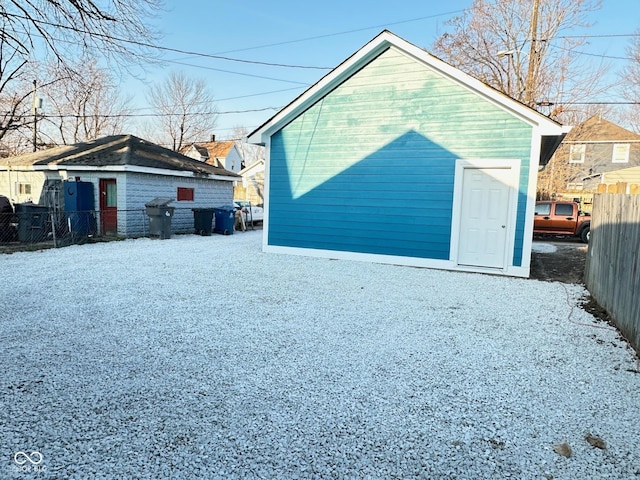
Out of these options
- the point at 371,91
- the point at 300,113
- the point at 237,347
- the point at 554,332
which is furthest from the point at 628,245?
the point at 300,113

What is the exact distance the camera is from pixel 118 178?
40.8ft

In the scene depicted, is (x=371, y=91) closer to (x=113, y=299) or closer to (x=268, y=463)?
(x=113, y=299)

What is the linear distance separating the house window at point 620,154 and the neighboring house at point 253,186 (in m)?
26.5

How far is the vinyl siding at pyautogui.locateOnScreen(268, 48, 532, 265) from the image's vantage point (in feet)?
26.2

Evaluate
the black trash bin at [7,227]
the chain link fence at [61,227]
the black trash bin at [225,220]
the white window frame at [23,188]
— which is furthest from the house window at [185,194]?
the white window frame at [23,188]

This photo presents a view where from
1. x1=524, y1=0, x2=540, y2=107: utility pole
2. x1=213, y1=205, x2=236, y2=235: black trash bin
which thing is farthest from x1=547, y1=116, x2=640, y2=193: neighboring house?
x1=213, y1=205, x2=236, y2=235: black trash bin

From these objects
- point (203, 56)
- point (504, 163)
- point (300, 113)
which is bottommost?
point (504, 163)

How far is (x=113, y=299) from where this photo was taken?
5.31 meters

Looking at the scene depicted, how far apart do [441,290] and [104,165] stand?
11024mm

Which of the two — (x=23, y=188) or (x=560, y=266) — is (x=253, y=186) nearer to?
(x=23, y=188)

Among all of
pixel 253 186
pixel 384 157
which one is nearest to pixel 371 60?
pixel 384 157

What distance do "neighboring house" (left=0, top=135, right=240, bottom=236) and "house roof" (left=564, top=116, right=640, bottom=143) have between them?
62.4ft

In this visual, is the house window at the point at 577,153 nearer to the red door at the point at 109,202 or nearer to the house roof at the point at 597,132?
the house roof at the point at 597,132

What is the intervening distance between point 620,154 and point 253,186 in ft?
91.5
